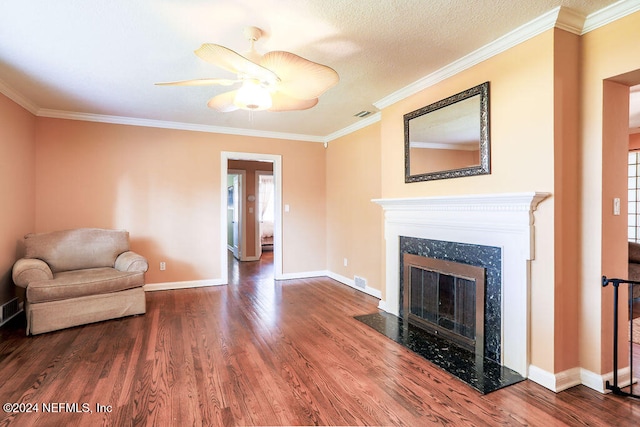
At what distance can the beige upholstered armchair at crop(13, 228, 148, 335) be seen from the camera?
9.86 feet

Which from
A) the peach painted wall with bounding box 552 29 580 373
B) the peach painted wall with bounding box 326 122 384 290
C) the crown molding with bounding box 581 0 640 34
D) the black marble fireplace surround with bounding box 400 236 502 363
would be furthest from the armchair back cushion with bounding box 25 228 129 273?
the crown molding with bounding box 581 0 640 34

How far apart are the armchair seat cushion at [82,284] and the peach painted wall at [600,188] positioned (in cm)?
394

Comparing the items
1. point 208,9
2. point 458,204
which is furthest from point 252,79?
point 458,204

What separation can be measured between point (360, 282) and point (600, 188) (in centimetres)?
303

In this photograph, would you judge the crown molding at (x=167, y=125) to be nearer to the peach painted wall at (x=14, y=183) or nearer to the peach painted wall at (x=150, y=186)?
the peach painted wall at (x=150, y=186)

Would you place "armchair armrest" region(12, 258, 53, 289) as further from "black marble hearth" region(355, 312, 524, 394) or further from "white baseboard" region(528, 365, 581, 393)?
"white baseboard" region(528, 365, 581, 393)

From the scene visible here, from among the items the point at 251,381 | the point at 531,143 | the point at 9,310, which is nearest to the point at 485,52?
the point at 531,143

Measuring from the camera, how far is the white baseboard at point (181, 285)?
14.9ft

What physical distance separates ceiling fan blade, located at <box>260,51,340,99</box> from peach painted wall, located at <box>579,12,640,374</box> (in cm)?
169

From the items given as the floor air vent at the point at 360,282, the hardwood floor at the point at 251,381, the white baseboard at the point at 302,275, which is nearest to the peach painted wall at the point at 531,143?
the hardwood floor at the point at 251,381

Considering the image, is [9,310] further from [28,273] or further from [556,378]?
[556,378]

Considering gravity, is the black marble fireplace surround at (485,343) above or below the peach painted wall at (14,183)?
below

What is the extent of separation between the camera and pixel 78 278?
3.21m

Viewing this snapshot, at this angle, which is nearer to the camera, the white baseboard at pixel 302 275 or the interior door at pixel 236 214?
the white baseboard at pixel 302 275
